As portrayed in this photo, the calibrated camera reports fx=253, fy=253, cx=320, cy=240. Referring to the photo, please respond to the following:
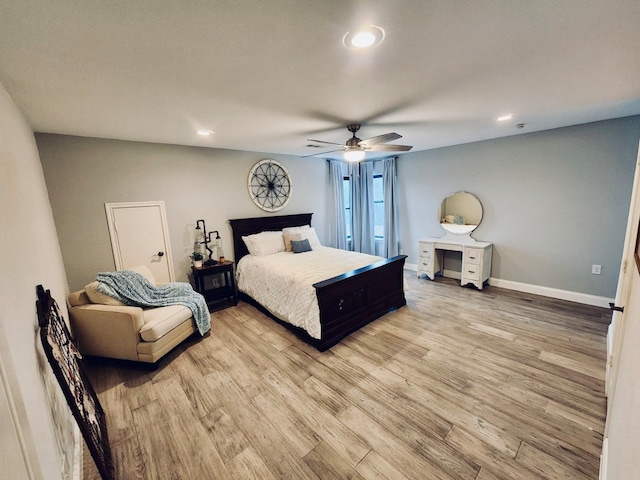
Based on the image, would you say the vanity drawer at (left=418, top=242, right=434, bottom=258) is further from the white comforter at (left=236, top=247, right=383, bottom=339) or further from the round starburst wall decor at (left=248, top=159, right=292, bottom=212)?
the round starburst wall decor at (left=248, top=159, right=292, bottom=212)

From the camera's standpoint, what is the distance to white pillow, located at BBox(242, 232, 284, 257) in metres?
4.09

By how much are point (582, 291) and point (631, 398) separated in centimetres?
357

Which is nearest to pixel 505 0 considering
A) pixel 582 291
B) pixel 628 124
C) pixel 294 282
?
pixel 294 282

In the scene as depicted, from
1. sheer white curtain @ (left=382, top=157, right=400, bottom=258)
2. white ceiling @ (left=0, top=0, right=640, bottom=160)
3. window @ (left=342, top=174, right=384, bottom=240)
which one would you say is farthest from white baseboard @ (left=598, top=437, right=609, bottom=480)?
window @ (left=342, top=174, right=384, bottom=240)

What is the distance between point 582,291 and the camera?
3520 millimetres

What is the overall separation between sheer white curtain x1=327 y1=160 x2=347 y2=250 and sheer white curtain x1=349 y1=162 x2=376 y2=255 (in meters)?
0.32

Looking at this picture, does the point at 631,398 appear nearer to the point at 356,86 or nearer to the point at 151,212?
the point at 356,86

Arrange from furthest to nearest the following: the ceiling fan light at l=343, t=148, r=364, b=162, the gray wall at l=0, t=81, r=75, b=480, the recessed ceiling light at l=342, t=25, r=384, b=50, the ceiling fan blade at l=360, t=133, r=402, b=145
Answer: the ceiling fan light at l=343, t=148, r=364, b=162
the ceiling fan blade at l=360, t=133, r=402, b=145
the recessed ceiling light at l=342, t=25, r=384, b=50
the gray wall at l=0, t=81, r=75, b=480

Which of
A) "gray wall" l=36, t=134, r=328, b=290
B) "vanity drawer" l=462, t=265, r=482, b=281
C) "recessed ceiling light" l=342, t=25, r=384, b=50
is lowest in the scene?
"vanity drawer" l=462, t=265, r=482, b=281

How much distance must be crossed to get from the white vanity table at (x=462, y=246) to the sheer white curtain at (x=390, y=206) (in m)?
0.79

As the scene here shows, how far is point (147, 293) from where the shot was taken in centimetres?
281

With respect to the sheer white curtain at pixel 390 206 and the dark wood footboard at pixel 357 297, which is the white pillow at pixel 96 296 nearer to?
the dark wood footboard at pixel 357 297

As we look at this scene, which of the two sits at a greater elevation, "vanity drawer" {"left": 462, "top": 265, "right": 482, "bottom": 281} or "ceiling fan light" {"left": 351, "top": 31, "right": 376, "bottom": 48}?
"ceiling fan light" {"left": 351, "top": 31, "right": 376, "bottom": 48}

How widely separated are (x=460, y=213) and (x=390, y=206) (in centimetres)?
136
